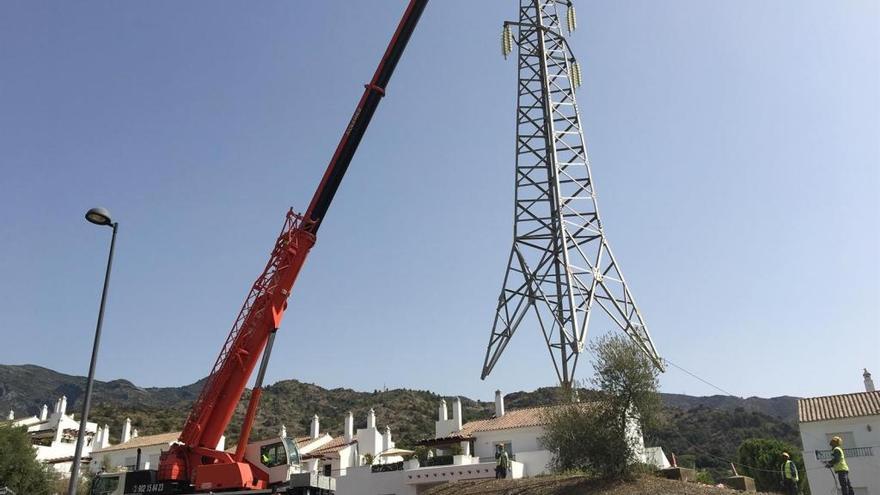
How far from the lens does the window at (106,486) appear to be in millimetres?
20895

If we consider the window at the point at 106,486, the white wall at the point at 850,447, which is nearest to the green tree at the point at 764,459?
the white wall at the point at 850,447

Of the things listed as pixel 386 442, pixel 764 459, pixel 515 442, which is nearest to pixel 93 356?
pixel 515 442

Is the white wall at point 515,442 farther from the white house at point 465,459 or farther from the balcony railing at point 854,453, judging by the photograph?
the balcony railing at point 854,453

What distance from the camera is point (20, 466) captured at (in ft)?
120

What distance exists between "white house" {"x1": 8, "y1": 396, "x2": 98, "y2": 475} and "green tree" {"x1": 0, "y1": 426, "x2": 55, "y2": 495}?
17.8 metres

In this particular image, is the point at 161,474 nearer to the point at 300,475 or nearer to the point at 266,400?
the point at 300,475

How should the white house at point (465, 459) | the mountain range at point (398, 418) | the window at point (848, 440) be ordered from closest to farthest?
the white house at point (465, 459), the window at point (848, 440), the mountain range at point (398, 418)

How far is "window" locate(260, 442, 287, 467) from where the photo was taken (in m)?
21.0

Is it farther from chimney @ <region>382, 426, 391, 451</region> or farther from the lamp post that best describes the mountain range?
the lamp post

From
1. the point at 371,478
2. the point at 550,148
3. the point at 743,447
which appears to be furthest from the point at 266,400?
the point at 550,148

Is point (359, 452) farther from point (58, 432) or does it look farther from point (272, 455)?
point (58, 432)

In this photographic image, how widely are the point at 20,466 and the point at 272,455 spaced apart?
2385 centimetres

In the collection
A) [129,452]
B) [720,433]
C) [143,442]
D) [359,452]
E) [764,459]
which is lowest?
[764,459]

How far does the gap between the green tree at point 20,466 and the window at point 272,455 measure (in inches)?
884
